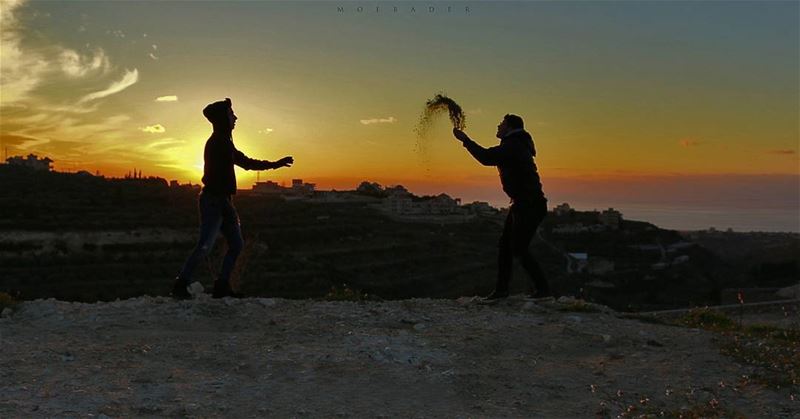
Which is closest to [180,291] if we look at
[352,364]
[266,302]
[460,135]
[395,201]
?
[266,302]

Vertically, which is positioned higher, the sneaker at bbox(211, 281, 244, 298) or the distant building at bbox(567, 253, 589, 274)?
the sneaker at bbox(211, 281, 244, 298)

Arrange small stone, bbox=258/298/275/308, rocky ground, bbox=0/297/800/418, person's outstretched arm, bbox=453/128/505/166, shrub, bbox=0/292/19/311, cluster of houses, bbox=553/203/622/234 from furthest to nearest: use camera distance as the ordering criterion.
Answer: cluster of houses, bbox=553/203/622/234, person's outstretched arm, bbox=453/128/505/166, small stone, bbox=258/298/275/308, shrub, bbox=0/292/19/311, rocky ground, bbox=0/297/800/418

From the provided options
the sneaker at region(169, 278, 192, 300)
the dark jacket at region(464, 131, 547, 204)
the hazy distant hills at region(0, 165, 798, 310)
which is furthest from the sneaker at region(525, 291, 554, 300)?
the hazy distant hills at region(0, 165, 798, 310)

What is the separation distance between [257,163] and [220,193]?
2.00 ft

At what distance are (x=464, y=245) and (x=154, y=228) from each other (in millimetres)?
32757

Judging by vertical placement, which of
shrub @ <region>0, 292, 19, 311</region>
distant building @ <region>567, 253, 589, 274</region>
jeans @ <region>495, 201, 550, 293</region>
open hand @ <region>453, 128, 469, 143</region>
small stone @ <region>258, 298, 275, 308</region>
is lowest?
distant building @ <region>567, 253, 589, 274</region>

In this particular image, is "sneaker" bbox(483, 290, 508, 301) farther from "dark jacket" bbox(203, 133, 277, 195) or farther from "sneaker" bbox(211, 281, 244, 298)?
"dark jacket" bbox(203, 133, 277, 195)

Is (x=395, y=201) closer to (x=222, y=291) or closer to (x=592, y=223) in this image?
(x=592, y=223)

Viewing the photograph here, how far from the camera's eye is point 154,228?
197 ft

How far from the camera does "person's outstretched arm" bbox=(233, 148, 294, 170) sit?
7449mm

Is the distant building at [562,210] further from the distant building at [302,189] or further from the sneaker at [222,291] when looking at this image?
the sneaker at [222,291]

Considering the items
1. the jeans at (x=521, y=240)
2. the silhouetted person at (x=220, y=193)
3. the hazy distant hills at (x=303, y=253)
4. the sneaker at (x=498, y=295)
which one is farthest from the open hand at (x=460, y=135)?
the hazy distant hills at (x=303, y=253)

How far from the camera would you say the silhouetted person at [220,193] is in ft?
23.4

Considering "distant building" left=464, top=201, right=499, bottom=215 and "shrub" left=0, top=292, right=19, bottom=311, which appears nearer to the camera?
"shrub" left=0, top=292, right=19, bottom=311
